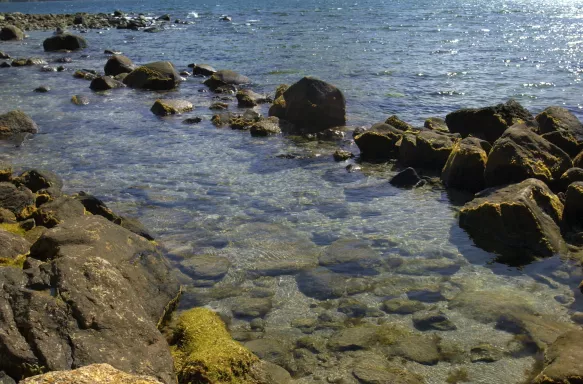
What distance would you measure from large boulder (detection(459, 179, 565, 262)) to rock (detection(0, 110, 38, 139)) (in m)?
12.5

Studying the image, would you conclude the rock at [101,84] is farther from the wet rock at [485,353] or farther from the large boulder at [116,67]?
the wet rock at [485,353]

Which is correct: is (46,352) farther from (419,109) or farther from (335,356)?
(419,109)

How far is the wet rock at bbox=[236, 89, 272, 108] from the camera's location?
2143 cm

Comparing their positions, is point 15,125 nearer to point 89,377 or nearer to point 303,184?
point 303,184

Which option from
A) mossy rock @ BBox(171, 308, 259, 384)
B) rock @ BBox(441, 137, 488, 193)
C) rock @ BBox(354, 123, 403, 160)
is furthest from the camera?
rock @ BBox(354, 123, 403, 160)

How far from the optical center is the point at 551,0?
300 ft

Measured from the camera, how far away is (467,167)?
506 inches

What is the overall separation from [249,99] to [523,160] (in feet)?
38.1

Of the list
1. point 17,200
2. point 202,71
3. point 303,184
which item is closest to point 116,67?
point 202,71

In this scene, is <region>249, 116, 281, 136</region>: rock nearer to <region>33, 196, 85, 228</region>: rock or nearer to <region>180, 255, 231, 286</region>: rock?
<region>33, 196, 85, 228</region>: rock

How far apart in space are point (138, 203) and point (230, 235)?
2573 millimetres

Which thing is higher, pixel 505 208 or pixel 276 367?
pixel 505 208

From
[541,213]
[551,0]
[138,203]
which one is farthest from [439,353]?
[551,0]

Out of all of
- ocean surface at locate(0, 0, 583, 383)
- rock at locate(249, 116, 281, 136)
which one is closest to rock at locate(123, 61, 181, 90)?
ocean surface at locate(0, 0, 583, 383)
